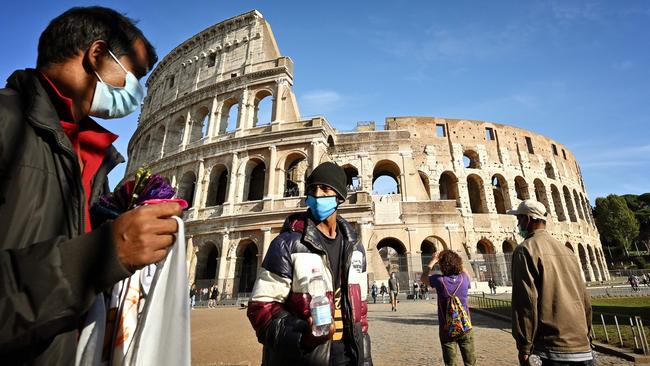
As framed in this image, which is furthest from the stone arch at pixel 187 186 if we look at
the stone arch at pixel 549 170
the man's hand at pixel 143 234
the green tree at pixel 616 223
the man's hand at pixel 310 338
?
the green tree at pixel 616 223

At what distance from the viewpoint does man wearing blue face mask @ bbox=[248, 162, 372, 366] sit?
5.82 feet

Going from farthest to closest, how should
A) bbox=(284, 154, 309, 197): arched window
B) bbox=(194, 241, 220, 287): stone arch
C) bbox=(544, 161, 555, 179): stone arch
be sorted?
bbox=(544, 161, 555, 179): stone arch → bbox=(284, 154, 309, 197): arched window → bbox=(194, 241, 220, 287): stone arch

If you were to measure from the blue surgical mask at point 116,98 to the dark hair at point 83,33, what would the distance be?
72mm

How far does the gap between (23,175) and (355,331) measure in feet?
6.43

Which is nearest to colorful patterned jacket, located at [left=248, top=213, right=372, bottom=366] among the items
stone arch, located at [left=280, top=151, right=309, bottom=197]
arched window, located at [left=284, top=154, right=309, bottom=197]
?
stone arch, located at [left=280, top=151, right=309, bottom=197]

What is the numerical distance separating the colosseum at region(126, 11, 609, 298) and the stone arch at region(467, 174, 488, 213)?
101 mm

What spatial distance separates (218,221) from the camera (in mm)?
18031

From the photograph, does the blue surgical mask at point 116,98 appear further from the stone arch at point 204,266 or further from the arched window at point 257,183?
the arched window at point 257,183

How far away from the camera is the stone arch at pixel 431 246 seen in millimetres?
17641

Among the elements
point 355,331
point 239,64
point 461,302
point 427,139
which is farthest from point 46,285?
point 427,139

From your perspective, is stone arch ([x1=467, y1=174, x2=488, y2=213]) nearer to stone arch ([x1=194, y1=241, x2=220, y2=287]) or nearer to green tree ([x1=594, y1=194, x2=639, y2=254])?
stone arch ([x1=194, y1=241, x2=220, y2=287])

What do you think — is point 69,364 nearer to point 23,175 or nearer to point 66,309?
point 66,309

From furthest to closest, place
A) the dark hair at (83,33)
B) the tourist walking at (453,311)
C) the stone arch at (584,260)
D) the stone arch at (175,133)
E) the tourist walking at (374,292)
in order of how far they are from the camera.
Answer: the stone arch at (584,260) < the stone arch at (175,133) < the tourist walking at (374,292) < the tourist walking at (453,311) < the dark hair at (83,33)

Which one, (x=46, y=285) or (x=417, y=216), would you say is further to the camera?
(x=417, y=216)
